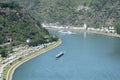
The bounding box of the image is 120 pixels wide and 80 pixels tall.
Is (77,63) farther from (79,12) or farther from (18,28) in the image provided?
(79,12)

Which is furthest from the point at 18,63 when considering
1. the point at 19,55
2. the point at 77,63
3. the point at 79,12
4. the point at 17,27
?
the point at 79,12

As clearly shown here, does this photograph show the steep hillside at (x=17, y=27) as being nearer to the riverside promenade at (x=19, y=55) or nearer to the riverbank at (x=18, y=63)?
the riverside promenade at (x=19, y=55)

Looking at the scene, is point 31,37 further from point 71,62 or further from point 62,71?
point 62,71

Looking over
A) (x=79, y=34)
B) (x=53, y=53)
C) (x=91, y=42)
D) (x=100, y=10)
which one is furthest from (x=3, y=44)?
(x=100, y=10)

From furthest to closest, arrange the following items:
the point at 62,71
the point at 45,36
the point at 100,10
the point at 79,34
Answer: the point at 100,10, the point at 79,34, the point at 45,36, the point at 62,71

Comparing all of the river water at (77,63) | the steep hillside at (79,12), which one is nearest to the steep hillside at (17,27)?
the river water at (77,63)

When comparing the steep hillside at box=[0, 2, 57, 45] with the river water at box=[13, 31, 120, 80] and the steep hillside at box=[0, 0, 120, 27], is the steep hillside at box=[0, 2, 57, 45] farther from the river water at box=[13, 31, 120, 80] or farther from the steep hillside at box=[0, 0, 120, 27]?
the steep hillside at box=[0, 0, 120, 27]
